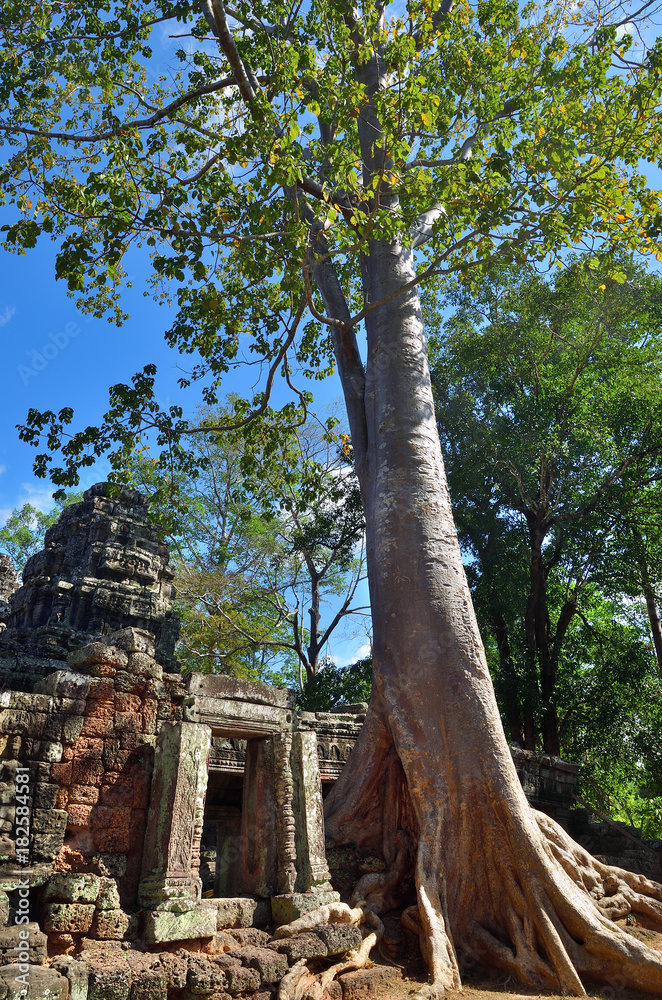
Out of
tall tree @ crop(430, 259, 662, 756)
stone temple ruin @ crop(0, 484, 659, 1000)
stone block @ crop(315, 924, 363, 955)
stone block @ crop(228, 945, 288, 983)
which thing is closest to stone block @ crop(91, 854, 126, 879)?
stone temple ruin @ crop(0, 484, 659, 1000)

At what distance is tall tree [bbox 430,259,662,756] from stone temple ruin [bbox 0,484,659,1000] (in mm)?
6395

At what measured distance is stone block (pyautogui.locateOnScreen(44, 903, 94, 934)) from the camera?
3439mm

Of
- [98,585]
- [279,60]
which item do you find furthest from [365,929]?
[98,585]

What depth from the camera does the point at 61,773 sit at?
12.5 ft

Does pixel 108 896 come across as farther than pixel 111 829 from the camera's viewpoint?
No

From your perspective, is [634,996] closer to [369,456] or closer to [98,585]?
[369,456]

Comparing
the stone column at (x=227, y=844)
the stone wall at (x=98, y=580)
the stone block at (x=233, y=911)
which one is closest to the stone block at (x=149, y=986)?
the stone block at (x=233, y=911)

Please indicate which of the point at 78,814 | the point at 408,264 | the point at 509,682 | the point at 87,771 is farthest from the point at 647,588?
the point at 78,814

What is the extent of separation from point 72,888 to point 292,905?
153 centimetres

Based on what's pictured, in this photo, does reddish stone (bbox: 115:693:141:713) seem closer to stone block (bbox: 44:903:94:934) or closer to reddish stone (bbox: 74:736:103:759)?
reddish stone (bbox: 74:736:103:759)

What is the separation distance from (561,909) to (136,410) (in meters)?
5.72

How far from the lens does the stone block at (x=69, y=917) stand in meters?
3.44

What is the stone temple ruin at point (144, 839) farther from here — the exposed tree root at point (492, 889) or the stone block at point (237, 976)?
the exposed tree root at point (492, 889)

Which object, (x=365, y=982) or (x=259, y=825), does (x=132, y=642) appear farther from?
(x=365, y=982)
